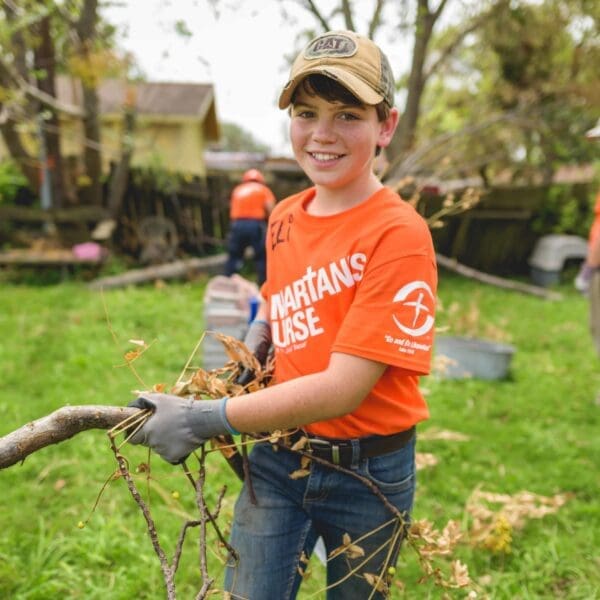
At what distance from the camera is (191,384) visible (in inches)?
64.1

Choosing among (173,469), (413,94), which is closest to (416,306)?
(173,469)

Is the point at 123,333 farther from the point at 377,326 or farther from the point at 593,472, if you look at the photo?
the point at 377,326

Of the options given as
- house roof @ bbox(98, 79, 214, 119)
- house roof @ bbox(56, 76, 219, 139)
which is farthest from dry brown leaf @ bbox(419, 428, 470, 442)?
house roof @ bbox(98, 79, 214, 119)

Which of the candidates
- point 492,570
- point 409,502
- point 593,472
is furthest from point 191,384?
point 593,472

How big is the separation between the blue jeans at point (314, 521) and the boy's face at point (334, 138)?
2.55 feet

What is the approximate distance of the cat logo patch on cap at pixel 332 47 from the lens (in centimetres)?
155

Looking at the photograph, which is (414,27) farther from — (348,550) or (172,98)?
(172,98)

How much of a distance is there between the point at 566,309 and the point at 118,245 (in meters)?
7.14

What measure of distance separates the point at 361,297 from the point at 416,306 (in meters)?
0.13

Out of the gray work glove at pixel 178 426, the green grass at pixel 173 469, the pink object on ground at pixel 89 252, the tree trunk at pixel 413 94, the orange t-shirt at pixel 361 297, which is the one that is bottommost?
the green grass at pixel 173 469

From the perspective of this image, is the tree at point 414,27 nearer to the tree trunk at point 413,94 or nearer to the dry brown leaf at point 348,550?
the tree trunk at point 413,94

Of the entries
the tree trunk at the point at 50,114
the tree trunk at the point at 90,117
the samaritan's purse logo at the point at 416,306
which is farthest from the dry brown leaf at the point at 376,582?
the tree trunk at the point at 50,114

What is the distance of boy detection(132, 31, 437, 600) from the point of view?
1424 millimetres

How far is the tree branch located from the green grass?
0.23 meters
